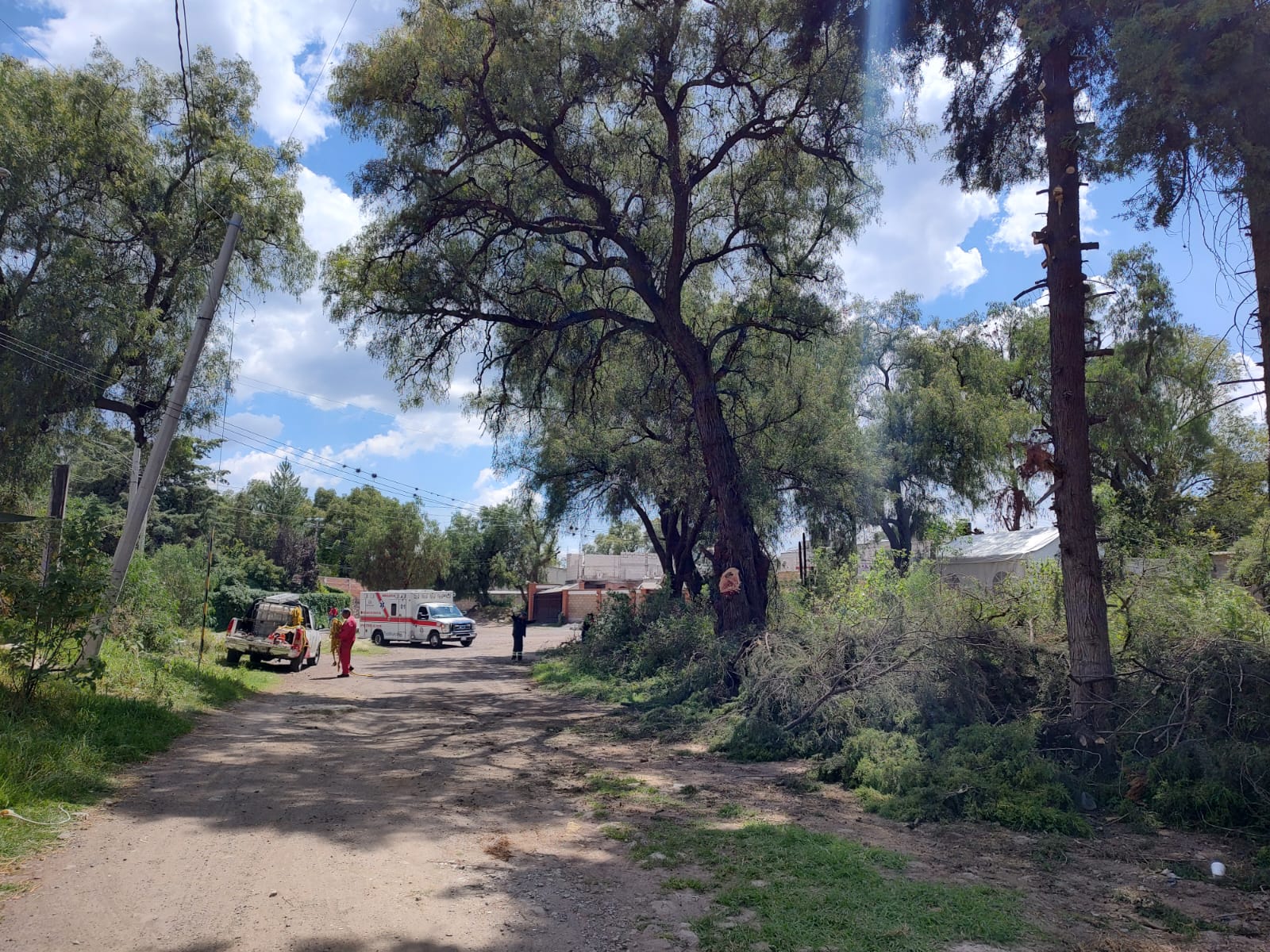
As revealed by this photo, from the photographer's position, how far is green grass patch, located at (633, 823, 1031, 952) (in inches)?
186

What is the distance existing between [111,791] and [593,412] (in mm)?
14844

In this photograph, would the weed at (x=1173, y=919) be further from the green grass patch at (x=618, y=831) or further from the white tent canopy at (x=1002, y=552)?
the white tent canopy at (x=1002, y=552)

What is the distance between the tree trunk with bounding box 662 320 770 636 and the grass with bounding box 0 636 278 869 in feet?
30.6

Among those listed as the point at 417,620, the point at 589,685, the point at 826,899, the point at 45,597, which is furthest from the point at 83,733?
the point at 417,620

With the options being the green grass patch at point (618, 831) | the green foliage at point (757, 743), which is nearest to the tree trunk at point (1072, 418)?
the green foliage at point (757, 743)

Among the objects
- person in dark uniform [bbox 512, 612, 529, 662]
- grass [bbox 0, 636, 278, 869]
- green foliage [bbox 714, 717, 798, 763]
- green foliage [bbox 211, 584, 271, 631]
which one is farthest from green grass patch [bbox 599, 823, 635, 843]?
green foliage [bbox 211, 584, 271, 631]

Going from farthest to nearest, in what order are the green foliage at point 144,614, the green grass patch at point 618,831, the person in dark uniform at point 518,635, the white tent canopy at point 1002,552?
the person in dark uniform at point 518,635 < the white tent canopy at point 1002,552 < the green foliage at point 144,614 < the green grass patch at point 618,831

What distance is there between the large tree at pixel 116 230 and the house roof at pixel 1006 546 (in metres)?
22.5

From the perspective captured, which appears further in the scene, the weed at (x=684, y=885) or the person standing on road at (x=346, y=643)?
the person standing on road at (x=346, y=643)

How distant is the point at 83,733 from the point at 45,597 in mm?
1543

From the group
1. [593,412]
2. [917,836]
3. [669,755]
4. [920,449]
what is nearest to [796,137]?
[593,412]

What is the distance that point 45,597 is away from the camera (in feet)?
29.6

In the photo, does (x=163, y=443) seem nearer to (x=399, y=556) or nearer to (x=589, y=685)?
(x=589, y=685)

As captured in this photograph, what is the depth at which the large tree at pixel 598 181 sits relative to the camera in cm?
1484
